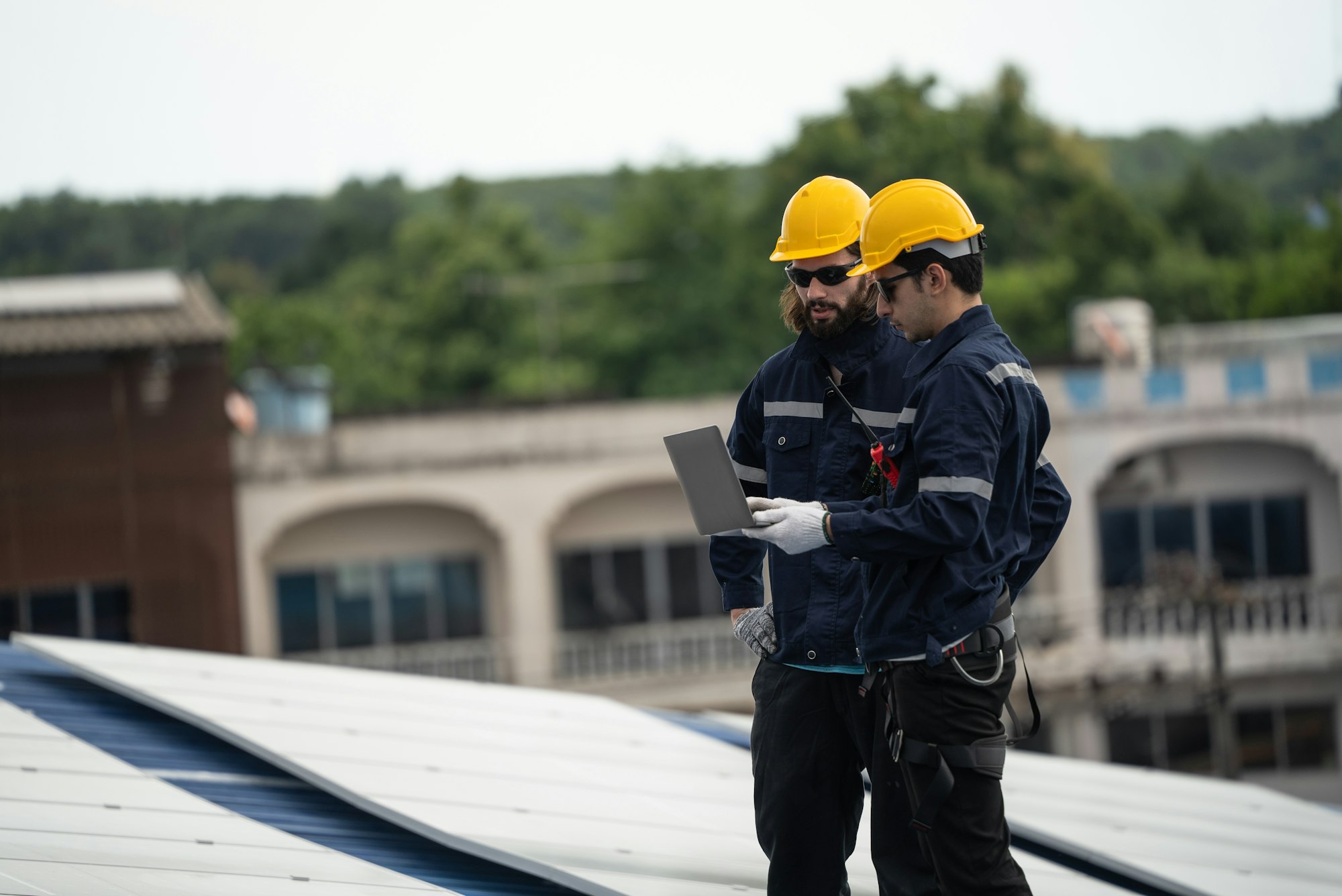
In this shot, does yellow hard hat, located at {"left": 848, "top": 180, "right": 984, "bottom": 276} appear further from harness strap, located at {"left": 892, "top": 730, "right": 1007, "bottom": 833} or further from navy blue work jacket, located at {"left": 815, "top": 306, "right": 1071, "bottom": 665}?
harness strap, located at {"left": 892, "top": 730, "right": 1007, "bottom": 833}

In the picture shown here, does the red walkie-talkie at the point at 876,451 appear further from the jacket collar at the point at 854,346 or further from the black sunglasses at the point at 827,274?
the black sunglasses at the point at 827,274

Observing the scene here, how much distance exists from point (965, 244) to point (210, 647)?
68.0ft

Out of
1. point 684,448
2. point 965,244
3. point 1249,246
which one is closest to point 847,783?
point 684,448

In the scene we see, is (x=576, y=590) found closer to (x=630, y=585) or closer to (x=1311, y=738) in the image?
(x=630, y=585)

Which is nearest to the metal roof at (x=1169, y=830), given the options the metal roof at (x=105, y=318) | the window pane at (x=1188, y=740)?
the metal roof at (x=105, y=318)

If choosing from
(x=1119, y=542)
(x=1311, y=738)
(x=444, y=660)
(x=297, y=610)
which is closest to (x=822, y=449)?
(x=444, y=660)

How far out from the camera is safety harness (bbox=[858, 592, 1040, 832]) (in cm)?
317

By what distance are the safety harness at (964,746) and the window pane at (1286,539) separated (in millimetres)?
23699

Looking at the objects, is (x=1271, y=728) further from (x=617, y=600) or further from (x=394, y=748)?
(x=394, y=748)

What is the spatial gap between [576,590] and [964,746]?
21497 millimetres

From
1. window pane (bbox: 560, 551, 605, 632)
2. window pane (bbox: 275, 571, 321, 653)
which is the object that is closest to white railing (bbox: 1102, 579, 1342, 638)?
window pane (bbox: 560, 551, 605, 632)

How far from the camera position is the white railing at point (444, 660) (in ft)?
76.0

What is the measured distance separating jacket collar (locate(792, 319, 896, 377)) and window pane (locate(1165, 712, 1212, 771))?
22128mm

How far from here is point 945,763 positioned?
317 cm
